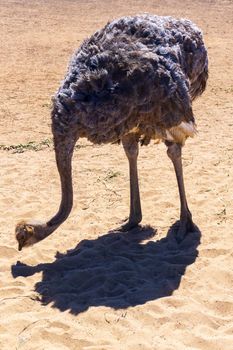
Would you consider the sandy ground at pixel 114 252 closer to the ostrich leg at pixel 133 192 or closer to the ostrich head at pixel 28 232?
the ostrich leg at pixel 133 192

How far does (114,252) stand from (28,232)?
107 centimetres

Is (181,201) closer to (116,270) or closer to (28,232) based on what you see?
(116,270)

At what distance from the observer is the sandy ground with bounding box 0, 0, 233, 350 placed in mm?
4387

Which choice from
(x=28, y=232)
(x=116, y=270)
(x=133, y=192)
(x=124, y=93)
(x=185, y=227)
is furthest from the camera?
(x=133, y=192)

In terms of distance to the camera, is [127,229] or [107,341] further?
[127,229]

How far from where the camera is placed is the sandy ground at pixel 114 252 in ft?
14.4

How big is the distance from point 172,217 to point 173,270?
1.22 metres

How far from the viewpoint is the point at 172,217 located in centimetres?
640

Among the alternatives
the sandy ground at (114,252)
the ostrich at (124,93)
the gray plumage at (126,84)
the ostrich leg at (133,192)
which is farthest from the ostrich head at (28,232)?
the ostrich leg at (133,192)

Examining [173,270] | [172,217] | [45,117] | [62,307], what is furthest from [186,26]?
[45,117]

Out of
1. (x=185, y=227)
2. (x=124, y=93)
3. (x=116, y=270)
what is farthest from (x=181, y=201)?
(x=124, y=93)

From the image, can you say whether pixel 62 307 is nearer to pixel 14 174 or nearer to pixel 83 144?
pixel 14 174

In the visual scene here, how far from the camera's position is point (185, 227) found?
600cm

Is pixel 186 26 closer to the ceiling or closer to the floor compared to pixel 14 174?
closer to the ceiling
